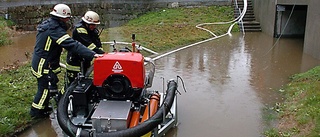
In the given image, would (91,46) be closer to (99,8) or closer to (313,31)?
(313,31)

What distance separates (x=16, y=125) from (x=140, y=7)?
1694 cm

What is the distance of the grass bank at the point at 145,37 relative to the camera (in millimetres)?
5211

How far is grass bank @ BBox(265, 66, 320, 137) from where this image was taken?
470 centimetres

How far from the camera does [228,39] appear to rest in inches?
561

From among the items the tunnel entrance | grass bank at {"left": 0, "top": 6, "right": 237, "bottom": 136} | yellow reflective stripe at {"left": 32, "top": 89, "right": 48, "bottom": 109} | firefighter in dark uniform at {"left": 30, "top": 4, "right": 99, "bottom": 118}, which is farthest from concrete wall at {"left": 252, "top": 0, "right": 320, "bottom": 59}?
yellow reflective stripe at {"left": 32, "top": 89, "right": 48, "bottom": 109}

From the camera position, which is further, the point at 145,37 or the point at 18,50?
the point at 145,37

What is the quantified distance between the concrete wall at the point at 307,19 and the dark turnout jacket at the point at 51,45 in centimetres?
852

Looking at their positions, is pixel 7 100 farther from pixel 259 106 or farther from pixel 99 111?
pixel 259 106

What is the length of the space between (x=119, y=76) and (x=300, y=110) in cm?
311

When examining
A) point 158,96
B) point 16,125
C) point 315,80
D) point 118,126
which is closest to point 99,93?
point 118,126

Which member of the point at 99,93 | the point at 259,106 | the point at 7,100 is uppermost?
the point at 99,93

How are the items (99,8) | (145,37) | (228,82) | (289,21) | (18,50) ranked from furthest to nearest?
1. (99,8)
2. (289,21)
3. (145,37)
4. (18,50)
5. (228,82)

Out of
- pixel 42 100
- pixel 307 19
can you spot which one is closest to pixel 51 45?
pixel 42 100

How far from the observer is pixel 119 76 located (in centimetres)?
432
